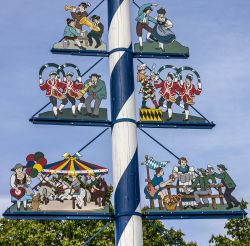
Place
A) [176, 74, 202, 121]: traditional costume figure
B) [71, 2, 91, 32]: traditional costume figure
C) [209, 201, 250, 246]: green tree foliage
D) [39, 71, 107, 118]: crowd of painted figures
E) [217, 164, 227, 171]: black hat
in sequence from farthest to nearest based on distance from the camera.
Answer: [209, 201, 250, 246]: green tree foliage
[71, 2, 91, 32]: traditional costume figure
[176, 74, 202, 121]: traditional costume figure
[217, 164, 227, 171]: black hat
[39, 71, 107, 118]: crowd of painted figures

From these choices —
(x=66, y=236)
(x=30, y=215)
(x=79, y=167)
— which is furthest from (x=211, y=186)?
(x=66, y=236)

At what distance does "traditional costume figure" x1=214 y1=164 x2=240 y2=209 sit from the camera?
34.6 ft

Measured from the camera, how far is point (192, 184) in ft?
35.0

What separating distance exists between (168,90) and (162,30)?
1067 mm

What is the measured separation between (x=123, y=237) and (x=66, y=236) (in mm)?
17541

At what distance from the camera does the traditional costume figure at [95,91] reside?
423 inches

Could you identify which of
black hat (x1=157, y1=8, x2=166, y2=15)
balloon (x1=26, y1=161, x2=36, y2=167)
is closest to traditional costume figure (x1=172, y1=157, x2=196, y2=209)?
balloon (x1=26, y1=161, x2=36, y2=167)

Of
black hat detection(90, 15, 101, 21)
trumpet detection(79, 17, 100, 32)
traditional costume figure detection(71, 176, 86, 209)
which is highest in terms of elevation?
black hat detection(90, 15, 101, 21)

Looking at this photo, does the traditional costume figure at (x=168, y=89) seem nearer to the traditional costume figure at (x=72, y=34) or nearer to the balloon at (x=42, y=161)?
the traditional costume figure at (x=72, y=34)

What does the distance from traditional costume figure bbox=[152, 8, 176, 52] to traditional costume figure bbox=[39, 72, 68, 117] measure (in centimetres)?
186

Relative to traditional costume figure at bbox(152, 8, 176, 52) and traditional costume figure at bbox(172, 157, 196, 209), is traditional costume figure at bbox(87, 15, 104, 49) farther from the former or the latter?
traditional costume figure at bbox(172, 157, 196, 209)

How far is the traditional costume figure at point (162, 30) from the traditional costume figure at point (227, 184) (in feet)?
7.46

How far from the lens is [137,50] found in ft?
36.4

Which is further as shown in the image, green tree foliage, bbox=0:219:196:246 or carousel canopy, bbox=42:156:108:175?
green tree foliage, bbox=0:219:196:246
